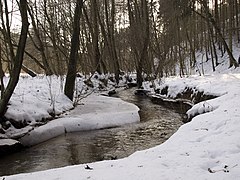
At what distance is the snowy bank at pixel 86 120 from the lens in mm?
8984

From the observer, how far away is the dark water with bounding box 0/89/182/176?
6.95 meters

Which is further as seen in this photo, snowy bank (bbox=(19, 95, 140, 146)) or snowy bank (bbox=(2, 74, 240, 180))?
snowy bank (bbox=(19, 95, 140, 146))

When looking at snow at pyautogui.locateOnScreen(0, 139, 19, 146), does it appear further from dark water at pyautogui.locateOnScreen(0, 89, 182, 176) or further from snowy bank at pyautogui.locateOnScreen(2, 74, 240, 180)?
snowy bank at pyautogui.locateOnScreen(2, 74, 240, 180)

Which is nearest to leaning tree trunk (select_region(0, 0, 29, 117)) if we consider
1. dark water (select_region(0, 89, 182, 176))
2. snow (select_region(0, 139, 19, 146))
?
snow (select_region(0, 139, 19, 146))

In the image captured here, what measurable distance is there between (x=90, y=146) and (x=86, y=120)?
2.40 m

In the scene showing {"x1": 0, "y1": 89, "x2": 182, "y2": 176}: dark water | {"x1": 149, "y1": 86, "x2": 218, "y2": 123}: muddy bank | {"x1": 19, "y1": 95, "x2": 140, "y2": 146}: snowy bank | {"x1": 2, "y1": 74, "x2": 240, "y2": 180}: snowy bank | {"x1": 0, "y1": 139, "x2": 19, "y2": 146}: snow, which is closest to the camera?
{"x1": 2, "y1": 74, "x2": 240, "y2": 180}: snowy bank

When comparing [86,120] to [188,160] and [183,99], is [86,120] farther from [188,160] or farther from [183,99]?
[188,160]

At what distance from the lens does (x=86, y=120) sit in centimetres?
1059

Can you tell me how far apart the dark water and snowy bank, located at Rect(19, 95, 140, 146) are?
12.2 inches

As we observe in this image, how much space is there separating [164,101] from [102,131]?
619 cm

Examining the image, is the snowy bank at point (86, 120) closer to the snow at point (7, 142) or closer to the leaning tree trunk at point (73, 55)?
the snow at point (7, 142)

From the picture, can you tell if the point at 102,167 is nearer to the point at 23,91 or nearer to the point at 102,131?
the point at 102,131

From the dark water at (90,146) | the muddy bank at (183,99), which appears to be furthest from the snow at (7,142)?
the muddy bank at (183,99)

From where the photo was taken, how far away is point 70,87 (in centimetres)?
A: 1298
